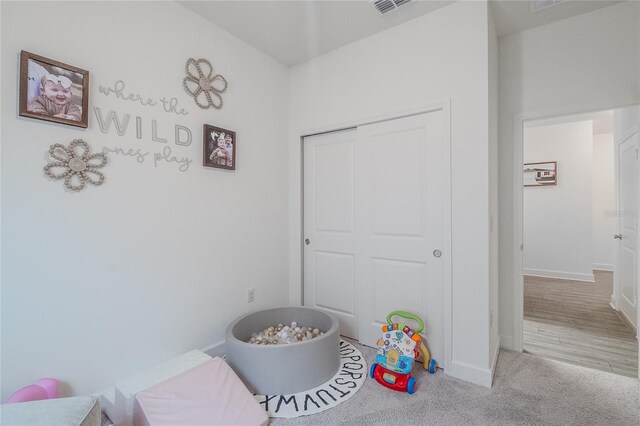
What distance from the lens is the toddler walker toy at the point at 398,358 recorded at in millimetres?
1906

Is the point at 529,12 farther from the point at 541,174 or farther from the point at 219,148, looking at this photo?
the point at 541,174

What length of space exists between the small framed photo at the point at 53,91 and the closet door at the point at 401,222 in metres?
1.92

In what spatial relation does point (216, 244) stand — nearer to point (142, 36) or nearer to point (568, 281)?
point (142, 36)

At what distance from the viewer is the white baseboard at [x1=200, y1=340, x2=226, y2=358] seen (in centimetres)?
224

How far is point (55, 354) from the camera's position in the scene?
1.53 meters

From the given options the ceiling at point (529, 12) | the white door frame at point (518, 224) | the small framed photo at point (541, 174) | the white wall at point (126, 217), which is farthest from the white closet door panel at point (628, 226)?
the white wall at point (126, 217)

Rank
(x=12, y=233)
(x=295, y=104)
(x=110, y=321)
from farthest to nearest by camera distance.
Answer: (x=295, y=104) < (x=110, y=321) < (x=12, y=233)

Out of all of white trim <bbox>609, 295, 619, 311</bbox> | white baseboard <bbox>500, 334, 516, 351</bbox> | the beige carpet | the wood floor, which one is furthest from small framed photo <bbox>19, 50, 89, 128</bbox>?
white trim <bbox>609, 295, 619, 311</bbox>

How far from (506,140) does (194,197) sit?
2621mm

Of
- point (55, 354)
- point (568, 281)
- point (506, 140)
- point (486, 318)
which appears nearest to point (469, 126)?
point (506, 140)

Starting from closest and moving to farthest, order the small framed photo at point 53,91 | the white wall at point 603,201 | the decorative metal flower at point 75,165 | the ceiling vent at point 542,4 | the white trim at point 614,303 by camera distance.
Result: the small framed photo at point 53,91 < the decorative metal flower at point 75,165 < the ceiling vent at point 542,4 < the white trim at point 614,303 < the white wall at point 603,201

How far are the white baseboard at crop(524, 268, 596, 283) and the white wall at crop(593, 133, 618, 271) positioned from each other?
118 centimetres

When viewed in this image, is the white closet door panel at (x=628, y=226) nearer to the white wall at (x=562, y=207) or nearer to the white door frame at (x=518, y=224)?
the white door frame at (x=518, y=224)

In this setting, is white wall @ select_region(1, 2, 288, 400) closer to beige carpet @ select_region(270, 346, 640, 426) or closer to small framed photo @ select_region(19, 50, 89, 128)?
small framed photo @ select_region(19, 50, 89, 128)
